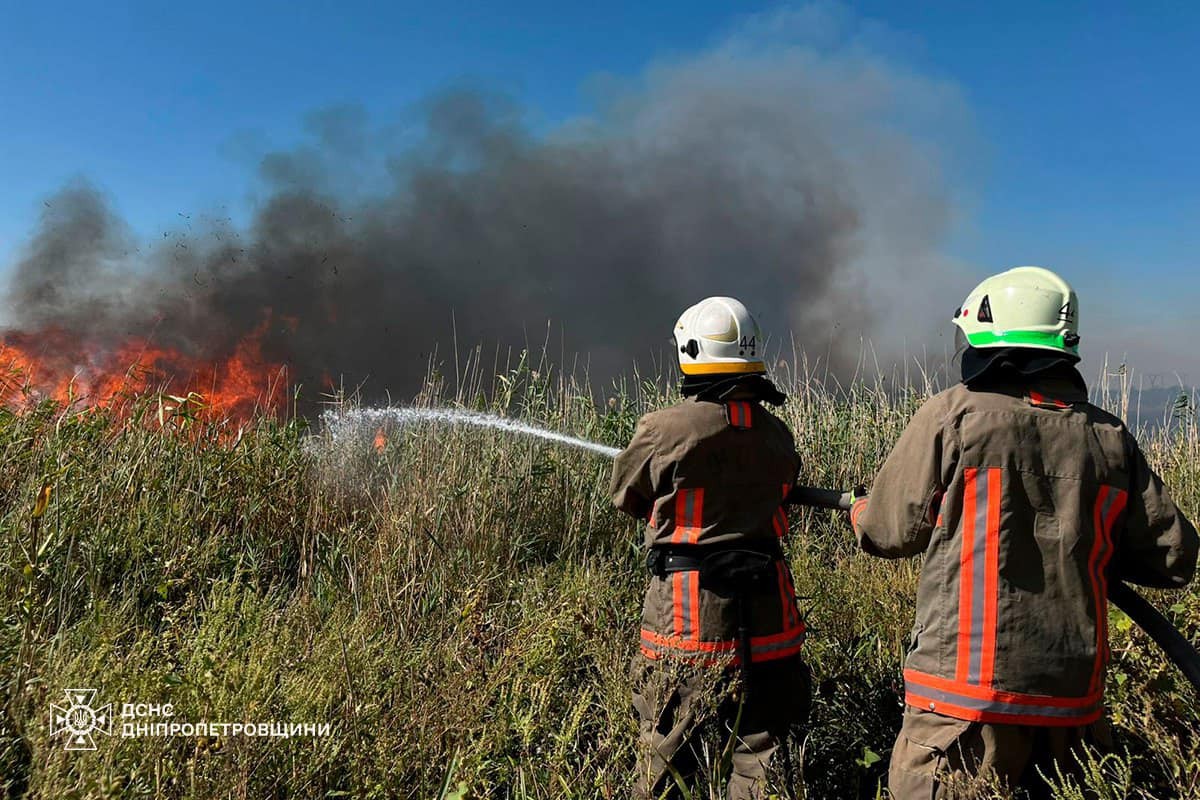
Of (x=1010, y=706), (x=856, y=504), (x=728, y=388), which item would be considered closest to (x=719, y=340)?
(x=728, y=388)

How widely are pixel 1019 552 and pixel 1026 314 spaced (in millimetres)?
721

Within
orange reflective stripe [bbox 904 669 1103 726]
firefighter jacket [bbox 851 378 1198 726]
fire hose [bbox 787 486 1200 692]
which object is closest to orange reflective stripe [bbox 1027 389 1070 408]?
firefighter jacket [bbox 851 378 1198 726]

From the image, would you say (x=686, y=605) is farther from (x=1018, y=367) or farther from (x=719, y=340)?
(x=1018, y=367)

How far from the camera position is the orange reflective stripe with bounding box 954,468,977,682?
2168mm

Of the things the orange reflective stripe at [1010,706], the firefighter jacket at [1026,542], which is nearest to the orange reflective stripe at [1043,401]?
the firefighter jacket at [1026,542]

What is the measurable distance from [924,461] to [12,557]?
440 centimetres

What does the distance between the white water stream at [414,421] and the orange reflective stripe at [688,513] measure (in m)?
2.80

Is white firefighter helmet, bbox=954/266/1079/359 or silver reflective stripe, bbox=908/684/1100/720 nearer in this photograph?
silver reflective stripe, bbox=908/684/1100/720

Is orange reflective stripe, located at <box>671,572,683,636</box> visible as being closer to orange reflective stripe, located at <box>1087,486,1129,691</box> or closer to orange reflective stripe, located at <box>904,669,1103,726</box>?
orange reflective stripe, located at <box>904,669,1103,726</box>

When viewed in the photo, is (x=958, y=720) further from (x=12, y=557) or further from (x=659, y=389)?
(x=659, y=389)

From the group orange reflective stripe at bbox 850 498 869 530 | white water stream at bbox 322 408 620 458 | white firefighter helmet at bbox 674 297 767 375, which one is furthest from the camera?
white water stream at bbox 322 408 620 458

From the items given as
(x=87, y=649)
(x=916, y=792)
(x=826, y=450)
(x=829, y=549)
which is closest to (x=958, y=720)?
(x=916, y=792)

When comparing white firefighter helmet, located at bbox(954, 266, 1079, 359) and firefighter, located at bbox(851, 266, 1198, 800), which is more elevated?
white firefighter helmet, located at bbox(954, 266, 1079, 359)

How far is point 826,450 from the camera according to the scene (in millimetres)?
7332
